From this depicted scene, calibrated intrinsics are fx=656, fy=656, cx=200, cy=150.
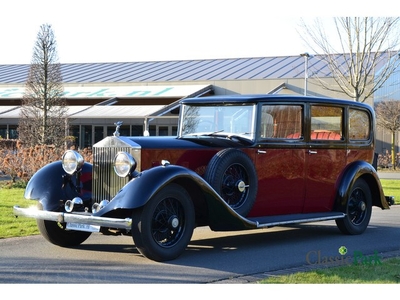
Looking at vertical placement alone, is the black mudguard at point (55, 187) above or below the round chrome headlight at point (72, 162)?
below

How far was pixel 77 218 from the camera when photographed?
7031 millimetres

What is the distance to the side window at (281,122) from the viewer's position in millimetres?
8664

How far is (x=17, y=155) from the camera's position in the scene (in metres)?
16.5

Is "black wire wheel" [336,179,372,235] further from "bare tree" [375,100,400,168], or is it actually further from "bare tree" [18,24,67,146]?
"bare tree" [375,100,400,168]

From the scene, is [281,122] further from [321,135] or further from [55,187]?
[55,187]

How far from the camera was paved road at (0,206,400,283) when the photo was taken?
6.30 m

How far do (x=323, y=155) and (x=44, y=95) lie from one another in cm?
2030

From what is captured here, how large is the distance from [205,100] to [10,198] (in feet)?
18.6

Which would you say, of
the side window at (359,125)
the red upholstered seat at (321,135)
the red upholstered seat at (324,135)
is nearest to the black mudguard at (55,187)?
the red upholstered seat at (321,135)

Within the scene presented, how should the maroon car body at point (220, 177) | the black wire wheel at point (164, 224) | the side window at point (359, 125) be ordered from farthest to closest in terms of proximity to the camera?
the side window at point (359, 125)
the maroon car body at point (220, 177)
the black wire wheel at point (164, 224)

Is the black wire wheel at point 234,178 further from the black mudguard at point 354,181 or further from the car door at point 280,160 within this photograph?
the black mudguard at point 354,181

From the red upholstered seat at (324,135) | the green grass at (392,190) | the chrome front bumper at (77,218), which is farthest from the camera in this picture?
the green grass at (392,190)

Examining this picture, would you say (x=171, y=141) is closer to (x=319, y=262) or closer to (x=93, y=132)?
(x=319, y=262)

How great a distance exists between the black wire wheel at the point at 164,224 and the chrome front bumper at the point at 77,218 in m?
0.16
